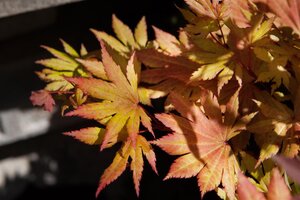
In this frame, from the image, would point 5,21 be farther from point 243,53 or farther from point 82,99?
point 243,53

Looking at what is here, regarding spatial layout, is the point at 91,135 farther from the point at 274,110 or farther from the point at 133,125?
the point at 274,110

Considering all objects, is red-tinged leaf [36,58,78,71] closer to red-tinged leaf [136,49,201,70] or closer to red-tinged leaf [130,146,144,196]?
red-tinged leaf [136,49,201,70]

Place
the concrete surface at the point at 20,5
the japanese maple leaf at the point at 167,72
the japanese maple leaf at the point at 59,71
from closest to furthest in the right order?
the japanese maple leaf at the point at 167,72, the japanese maple leaf at the point at 59,71, the concrete surface at the point at 20,5

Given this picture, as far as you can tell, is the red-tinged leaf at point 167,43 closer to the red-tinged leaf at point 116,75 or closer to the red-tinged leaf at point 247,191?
the red-tinged leaf at point 116,75

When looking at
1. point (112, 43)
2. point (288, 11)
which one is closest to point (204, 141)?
point (288, 11)

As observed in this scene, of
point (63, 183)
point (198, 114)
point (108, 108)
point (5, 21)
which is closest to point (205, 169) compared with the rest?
point (198, 114)

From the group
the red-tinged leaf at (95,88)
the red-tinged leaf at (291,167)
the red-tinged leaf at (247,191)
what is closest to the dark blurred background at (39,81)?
the red-tinged leaf at (95,88)
